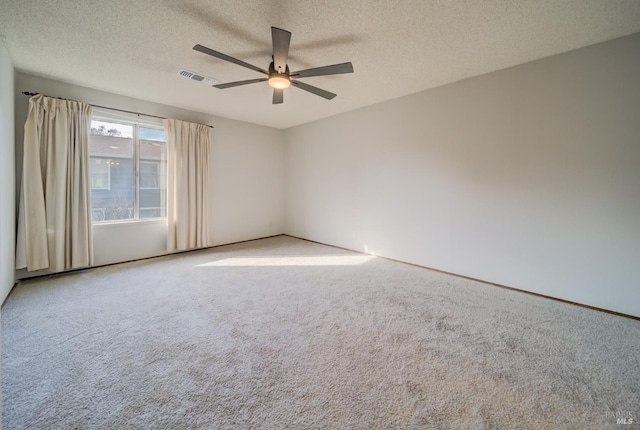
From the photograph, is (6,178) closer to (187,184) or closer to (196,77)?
(187,184)

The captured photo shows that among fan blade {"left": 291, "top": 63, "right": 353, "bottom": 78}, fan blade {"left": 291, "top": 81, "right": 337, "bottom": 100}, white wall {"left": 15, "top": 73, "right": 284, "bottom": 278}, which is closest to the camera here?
fan blade {"left": 291, "top": 63, "right": 353, "bottom": 78}

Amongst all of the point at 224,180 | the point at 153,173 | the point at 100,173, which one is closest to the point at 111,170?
the point at 100,173

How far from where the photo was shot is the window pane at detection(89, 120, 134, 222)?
12.1 feet

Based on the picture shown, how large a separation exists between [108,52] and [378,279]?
4.02 metres

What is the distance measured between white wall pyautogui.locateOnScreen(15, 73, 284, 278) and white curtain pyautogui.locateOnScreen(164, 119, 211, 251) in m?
0.22

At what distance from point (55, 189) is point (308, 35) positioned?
12.2 ft

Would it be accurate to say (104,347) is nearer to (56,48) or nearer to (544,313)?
(56,48)

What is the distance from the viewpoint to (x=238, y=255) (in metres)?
4.43

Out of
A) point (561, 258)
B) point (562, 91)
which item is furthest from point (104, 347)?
point (562, 91)

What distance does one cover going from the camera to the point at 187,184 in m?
4.43

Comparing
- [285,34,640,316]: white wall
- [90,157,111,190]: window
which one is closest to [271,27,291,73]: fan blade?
[285,34,640,316]: white wall

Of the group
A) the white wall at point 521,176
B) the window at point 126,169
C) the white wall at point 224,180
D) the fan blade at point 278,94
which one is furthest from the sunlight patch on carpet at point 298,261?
the fan blade at point 278,94
